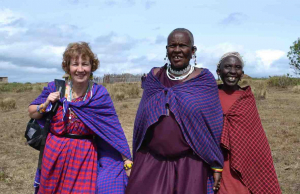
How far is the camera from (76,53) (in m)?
3.36

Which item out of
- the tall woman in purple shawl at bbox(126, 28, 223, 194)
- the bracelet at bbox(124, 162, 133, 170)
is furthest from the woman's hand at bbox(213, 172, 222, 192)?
the bracelet at bbox(124, 162, 133, 170)

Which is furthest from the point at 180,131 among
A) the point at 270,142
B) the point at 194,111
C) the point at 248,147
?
the point at 270,142

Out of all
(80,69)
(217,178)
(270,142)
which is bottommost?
(270,142)

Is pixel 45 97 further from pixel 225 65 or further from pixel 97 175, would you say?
pixel 225 65

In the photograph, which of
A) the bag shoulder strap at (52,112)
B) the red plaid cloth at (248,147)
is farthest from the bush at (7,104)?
the red plaid cloth at (248,147)

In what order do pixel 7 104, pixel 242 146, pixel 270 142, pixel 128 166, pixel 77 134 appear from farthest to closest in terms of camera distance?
pixel 7 104 → pixel 270 142 → pixel 128 166 → pixel 77 134 → pixel 242 146

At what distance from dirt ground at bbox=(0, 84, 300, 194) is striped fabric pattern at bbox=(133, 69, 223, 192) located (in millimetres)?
2839

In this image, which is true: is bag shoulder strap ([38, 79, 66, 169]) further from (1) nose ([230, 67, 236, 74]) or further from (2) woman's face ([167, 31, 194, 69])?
(1) nose ([230, 67, 236, 74])

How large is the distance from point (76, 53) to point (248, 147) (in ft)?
6.10

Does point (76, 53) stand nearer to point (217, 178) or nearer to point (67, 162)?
point (67, 162)

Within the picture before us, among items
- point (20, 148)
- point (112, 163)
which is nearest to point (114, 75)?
point (20, 148)

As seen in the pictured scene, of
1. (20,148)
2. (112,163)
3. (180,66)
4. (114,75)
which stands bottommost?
(20,148)

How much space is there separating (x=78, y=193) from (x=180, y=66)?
5.02ft

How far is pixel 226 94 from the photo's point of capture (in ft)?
11.7
